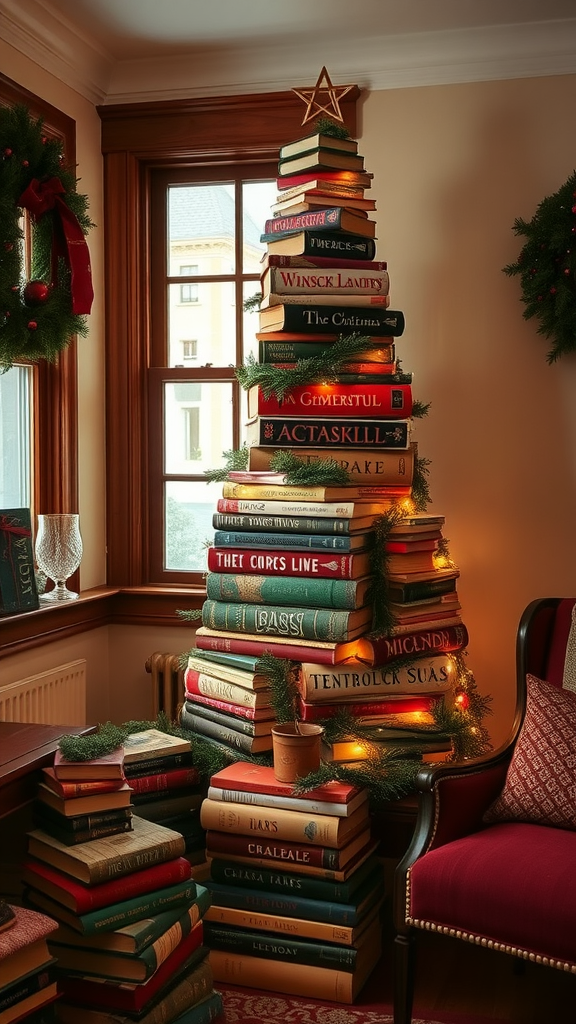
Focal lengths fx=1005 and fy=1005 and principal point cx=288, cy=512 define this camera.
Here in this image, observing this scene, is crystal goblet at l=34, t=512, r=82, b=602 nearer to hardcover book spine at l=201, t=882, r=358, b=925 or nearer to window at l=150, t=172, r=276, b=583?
window at l=150, t=172, r=276, b=583

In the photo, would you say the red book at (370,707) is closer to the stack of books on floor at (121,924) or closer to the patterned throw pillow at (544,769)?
the patterned throw pillow at (544,769)

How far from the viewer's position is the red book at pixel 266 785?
8.76 ft

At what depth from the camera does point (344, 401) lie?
3111mm

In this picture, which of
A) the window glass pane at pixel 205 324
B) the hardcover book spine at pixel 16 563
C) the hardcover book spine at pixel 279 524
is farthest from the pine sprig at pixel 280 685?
the window glass pane at pixel 205 324

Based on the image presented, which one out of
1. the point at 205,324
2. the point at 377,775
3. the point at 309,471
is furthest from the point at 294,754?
the point at 205,324

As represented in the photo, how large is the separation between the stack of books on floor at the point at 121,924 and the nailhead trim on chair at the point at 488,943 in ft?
1.74

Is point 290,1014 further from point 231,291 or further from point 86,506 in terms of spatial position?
point 231,291

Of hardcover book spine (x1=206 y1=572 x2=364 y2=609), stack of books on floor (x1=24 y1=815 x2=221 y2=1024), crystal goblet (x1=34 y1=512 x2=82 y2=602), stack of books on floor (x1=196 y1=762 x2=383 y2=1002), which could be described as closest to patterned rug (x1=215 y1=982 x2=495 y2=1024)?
stack of books on floor (x1=196 y1=762 x2=383 y2=1002)

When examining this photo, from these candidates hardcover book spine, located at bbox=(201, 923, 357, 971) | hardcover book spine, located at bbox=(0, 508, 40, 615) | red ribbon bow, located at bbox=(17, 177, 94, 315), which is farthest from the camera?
red ribbon bow, located at bbox=(17, 177, 94, 315)

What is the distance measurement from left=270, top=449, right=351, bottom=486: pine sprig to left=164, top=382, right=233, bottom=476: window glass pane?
909mm

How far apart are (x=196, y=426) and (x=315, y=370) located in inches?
40.3

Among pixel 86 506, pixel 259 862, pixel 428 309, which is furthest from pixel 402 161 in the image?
pixel 259 862

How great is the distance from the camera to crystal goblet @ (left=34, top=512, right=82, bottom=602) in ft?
11.0

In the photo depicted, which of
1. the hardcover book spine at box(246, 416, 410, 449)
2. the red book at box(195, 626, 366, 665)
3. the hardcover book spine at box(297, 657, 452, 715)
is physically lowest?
the hardcover book spine at box(297, 657, 452, 715)
